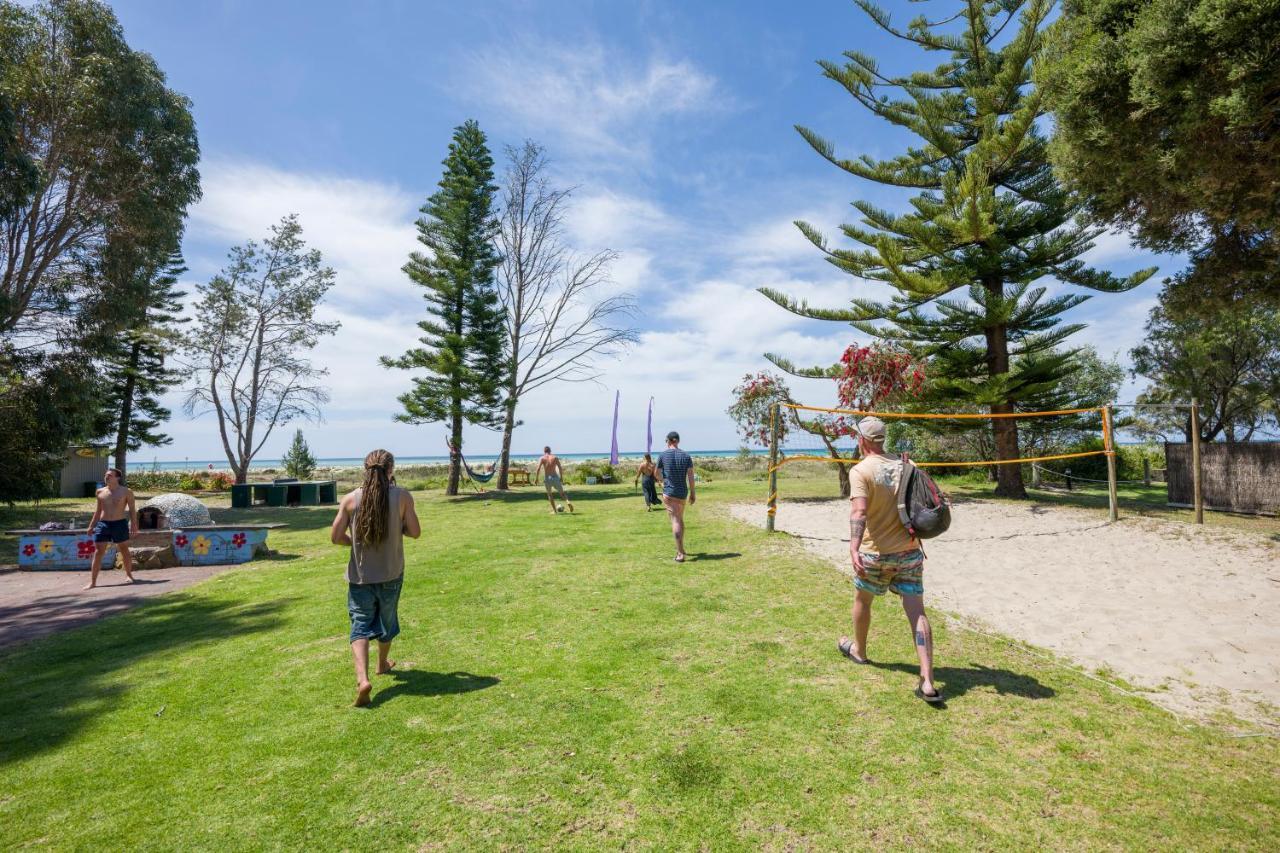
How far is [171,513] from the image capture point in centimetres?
1127

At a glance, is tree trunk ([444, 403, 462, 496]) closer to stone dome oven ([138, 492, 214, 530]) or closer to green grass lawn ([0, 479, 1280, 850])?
stone dome oven ([138, 492, 214, 530])

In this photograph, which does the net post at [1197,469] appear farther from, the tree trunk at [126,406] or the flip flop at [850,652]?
the tree trunk at [126,406]

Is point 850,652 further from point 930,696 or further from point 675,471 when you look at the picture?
point 675,471

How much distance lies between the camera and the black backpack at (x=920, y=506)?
346 centimetres

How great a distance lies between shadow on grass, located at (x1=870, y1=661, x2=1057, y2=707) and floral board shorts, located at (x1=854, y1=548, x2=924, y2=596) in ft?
2.56

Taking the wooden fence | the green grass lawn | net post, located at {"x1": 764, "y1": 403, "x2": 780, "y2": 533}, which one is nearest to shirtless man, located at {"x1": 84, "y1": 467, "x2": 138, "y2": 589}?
the green grass lawn

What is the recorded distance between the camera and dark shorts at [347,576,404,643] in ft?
12.9

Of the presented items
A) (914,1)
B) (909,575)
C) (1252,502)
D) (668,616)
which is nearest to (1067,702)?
(909,575)

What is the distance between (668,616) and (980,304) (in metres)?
12.6

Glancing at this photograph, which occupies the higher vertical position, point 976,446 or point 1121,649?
point 976,446

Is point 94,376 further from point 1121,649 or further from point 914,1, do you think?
point 914,1

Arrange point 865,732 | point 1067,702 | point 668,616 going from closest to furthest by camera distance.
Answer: point 865,732, point 1067,702, point 668,616

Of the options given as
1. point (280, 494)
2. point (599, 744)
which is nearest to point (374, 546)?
point (599, 744)

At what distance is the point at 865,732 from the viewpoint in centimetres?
322
